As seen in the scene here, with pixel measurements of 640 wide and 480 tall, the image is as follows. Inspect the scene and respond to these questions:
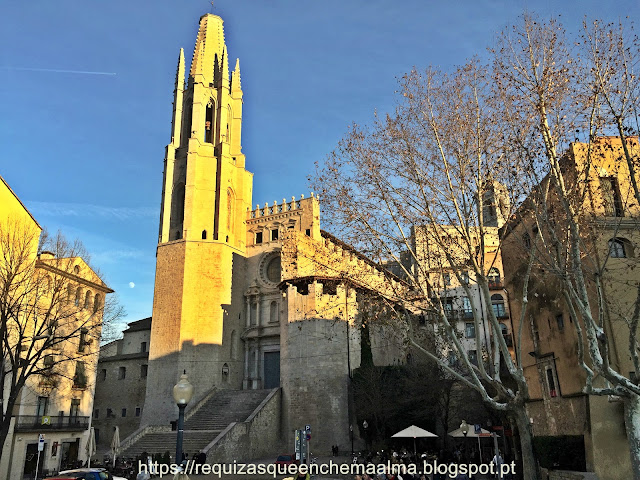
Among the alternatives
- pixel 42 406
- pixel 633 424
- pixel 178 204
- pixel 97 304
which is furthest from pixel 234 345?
pixel 633 424

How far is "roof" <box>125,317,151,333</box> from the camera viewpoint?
4901 cm

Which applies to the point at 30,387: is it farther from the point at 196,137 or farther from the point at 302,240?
the point at 196,137

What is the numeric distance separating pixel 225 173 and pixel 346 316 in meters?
17.8

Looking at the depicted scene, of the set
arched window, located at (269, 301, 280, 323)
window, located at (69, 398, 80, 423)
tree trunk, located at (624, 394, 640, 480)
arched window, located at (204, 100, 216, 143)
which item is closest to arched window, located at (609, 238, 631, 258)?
tree trunk, located at (624, 394, 640, 480)

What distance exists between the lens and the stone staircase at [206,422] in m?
29.7

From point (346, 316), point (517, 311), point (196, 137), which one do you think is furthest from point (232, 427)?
point (196, 137)

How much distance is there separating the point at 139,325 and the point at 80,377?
1690 centimetres

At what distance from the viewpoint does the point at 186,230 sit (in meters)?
42.5

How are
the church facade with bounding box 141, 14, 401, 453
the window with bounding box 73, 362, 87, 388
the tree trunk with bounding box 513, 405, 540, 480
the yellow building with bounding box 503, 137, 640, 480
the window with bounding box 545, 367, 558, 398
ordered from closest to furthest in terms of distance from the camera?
the tree trunk with bounding box 513, 405, 540, 480 < the yellow building with bounding box 503, 137, 640, 480 < the window with bounding box 545, 367, 558, 398 < the window with bounding box 73, 362, 87, 388 < the church facade with bounding box 141, 14, 401, 453

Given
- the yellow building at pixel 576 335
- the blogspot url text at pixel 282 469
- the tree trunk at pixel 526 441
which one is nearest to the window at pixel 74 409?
the blogspot url text at pixel 282 469

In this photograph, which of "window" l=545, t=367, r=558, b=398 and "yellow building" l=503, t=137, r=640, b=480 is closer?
"yellow building" l=503, t=137, r=640, b=480

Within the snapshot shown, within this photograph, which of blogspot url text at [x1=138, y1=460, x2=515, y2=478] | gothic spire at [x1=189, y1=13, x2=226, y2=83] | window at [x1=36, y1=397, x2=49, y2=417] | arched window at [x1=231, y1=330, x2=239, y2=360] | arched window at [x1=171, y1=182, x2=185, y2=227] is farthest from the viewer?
gothic spire at [x1=189, y1=13, x2=226, y2=83]

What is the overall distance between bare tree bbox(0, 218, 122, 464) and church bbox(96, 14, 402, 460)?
6.04m

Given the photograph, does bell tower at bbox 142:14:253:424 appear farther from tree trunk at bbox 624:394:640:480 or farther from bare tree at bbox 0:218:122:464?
tree trunk at bbox 624:394:640:480
